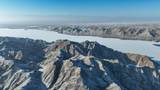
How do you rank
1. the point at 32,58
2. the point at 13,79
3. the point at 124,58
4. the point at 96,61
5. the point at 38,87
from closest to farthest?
the point at 38,87 < the point at 13,79 < the point at 96,61 < the point at 32,58 < the point at 124,58

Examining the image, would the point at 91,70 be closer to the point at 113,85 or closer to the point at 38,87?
the point at 113,85

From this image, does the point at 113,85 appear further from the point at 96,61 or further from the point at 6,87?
the point at 6,87

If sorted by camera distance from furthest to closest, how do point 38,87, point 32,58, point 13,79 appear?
1. point 32,58
2. point 13,79
3. point 38,87

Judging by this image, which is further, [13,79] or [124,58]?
[124,58]

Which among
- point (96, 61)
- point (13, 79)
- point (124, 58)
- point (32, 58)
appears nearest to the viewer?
point (13, 79)

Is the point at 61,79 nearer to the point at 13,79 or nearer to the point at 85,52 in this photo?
the point at 13,79

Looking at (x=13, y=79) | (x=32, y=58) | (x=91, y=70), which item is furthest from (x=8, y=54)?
(x=91, y=70)

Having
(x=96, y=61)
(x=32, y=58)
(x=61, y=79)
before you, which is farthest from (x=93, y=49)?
(x=61, y=79)

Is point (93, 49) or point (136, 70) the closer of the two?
point (136, 70)
